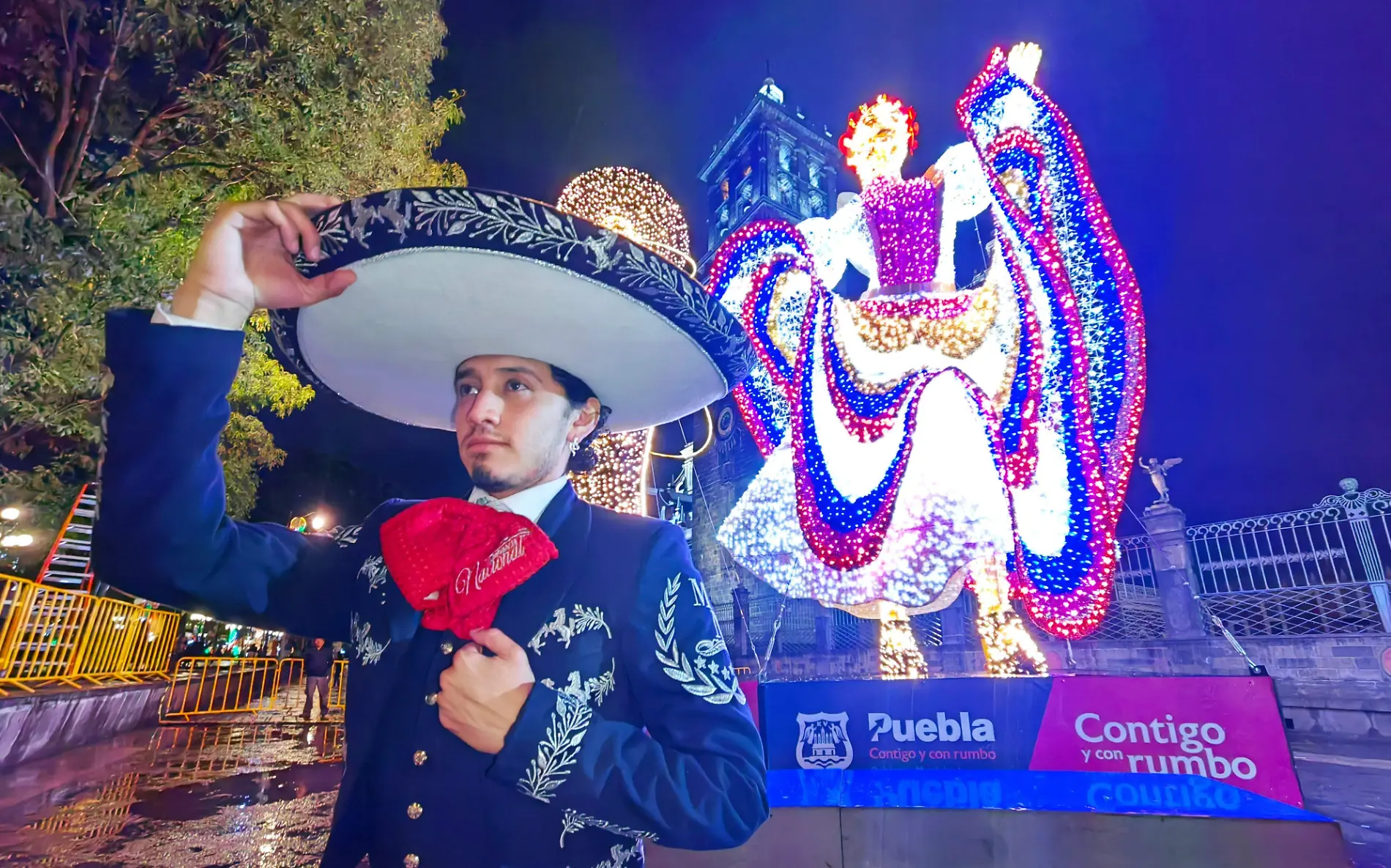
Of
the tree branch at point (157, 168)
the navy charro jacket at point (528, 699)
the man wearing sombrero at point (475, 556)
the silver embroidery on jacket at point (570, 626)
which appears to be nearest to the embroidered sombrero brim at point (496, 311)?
the man wearing sombrero at point (475, 556)

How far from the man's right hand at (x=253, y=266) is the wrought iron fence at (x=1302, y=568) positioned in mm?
12835

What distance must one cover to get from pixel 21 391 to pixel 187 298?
6699 millimetres

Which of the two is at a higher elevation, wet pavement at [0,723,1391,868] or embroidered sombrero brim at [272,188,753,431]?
embroidered sombrero brim at [272,188,753,431]

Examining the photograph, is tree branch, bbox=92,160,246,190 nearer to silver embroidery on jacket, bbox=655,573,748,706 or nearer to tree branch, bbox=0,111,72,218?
tree branch, bbox=0,111,72,218

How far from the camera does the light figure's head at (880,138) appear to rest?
27.5ft

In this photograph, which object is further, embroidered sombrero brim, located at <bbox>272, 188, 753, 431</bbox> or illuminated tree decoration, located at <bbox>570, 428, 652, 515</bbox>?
illuminated tree decoration, located at <bbox>570, 428, 652, 515</bbox>

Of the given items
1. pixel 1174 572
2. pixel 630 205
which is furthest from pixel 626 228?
pixel 1174 572

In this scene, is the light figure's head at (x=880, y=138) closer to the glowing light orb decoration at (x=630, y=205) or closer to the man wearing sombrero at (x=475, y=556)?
the glowing light orb decoration at (x=630, y=205)

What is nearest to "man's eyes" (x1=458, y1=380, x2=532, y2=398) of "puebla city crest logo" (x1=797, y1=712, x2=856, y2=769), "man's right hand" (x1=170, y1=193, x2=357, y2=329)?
"man's right hand" (x1=170, y1=193, x2=357, y2=329)

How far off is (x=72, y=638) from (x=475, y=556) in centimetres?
1030

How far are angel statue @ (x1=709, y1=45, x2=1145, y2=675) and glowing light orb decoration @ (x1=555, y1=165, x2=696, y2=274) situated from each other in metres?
3.07

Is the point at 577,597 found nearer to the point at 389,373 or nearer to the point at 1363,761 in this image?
the point at 389,373

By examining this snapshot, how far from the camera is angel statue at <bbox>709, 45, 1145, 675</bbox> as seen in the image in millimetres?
6164

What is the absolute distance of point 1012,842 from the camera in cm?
316
